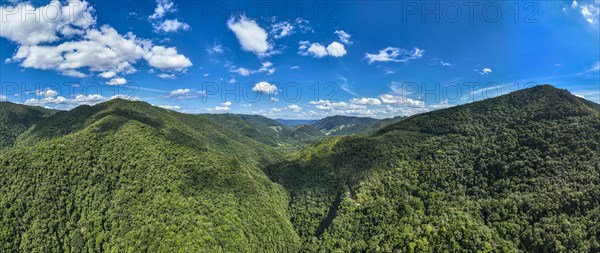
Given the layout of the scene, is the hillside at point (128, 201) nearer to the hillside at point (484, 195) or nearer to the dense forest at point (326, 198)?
the dense forest at point (326, 198)

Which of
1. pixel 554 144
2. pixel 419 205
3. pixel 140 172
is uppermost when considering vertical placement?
pixel 554 144

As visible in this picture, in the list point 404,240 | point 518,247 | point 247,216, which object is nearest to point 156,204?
point 247,216

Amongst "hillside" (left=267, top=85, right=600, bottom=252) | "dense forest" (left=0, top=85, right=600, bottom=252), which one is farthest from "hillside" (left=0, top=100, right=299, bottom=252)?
"hillside" (left=267, top=85, right=600, bottom=252)

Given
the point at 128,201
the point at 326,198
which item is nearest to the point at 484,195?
the point at 326,198

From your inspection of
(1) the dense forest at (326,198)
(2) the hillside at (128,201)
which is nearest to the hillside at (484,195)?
(1) the dense forest at (326,198)

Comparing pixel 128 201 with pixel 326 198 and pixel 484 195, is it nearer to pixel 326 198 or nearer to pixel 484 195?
pixel 326 198

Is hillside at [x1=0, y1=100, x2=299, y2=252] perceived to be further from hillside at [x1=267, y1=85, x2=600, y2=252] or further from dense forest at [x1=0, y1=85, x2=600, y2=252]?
hillside at [x1=267, y1=85, x2=600, y2=252]

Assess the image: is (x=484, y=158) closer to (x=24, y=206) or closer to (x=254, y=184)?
(x=254, y=184)
